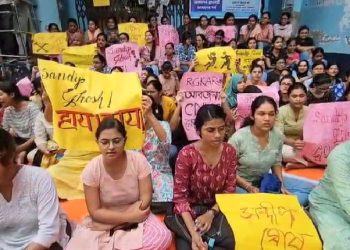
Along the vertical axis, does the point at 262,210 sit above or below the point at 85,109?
below

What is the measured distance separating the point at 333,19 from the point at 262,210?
20.8 ft

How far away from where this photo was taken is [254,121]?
301 cm

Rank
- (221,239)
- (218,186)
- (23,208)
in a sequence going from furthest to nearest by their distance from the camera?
(218,186)
(221,239)
(23,208)

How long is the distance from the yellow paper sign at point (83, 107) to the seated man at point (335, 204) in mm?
1191

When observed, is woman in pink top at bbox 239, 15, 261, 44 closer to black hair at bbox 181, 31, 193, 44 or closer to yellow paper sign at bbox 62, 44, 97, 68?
black hair at bbox 181, 31, 193, 44

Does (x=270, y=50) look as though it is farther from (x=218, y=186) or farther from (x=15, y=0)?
(x=218, y=186)


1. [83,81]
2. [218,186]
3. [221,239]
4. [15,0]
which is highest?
[15,0]

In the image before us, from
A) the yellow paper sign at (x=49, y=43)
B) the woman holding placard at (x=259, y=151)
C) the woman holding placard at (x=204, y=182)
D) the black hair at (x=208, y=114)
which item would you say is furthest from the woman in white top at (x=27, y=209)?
the yellow paper sign at (x=49, y=43)

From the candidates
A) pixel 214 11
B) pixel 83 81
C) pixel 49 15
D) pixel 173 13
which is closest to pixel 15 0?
pixel 49 15

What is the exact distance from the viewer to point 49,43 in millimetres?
6664

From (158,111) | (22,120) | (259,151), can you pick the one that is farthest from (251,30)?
(259,151)

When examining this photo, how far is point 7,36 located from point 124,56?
340cm

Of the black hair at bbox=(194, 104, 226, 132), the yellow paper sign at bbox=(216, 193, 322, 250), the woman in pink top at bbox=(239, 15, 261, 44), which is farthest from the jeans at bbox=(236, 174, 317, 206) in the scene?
the woman in pink top at bbox=(239, 15, 261, 44)

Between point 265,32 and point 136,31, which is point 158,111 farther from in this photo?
point 265,32
